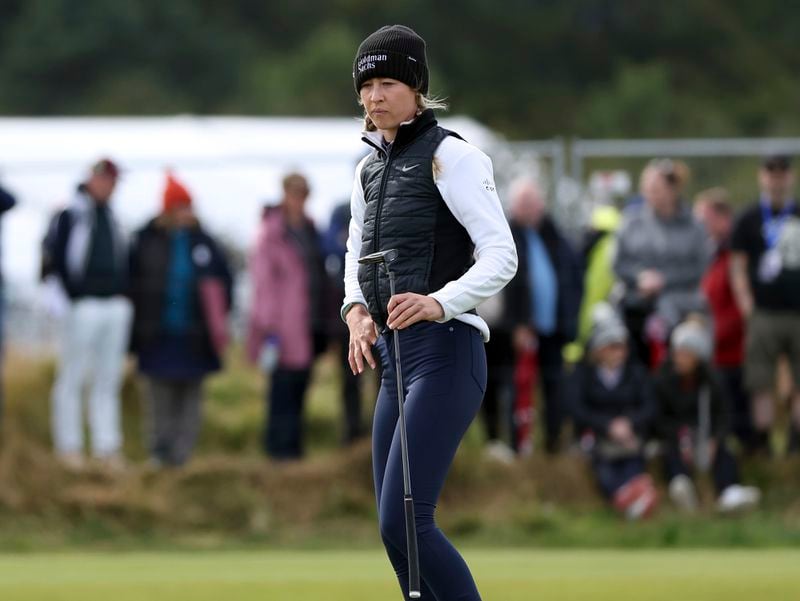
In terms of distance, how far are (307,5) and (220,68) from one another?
4.51 meters

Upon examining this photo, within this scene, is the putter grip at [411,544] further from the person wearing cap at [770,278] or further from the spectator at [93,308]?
the person wearing cap at [770,278]

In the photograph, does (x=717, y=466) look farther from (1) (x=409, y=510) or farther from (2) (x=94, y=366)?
(1) (x=409, y=510)

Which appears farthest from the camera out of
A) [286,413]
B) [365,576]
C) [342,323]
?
[286,413]

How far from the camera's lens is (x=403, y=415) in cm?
647

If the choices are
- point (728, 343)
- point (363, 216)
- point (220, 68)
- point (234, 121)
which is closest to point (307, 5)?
point (220, 68)

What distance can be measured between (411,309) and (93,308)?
22.3ft

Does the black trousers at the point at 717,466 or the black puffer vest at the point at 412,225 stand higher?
the black puffer vest at the point at 412,225

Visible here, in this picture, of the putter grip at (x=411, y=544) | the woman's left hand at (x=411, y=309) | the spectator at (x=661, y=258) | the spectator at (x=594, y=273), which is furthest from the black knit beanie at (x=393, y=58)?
the spectator at (x=594, y=273)

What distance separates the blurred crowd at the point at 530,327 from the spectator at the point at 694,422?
11 mm

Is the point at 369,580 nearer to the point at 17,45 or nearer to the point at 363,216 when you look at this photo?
the point at 363,216

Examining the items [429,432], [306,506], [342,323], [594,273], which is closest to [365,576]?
[306,506]

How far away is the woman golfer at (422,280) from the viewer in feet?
21.2

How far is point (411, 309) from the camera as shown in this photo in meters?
6.44

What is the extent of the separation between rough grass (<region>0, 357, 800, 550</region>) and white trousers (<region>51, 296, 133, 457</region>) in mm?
251
